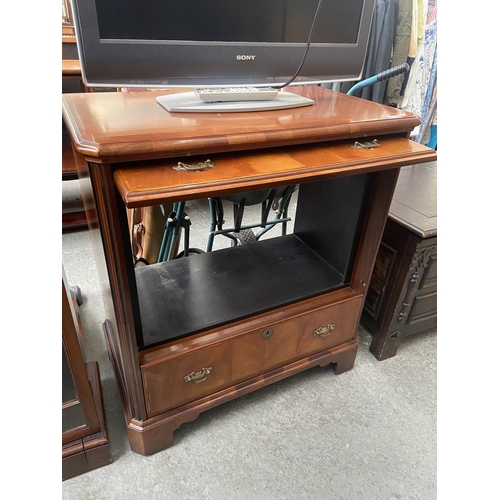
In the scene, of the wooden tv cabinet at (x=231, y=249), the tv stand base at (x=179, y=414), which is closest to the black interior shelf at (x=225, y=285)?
the wooden tv cabinet at (x=231, y=249)

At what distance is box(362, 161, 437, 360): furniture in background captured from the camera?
1194mm

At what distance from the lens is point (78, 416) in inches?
37.0

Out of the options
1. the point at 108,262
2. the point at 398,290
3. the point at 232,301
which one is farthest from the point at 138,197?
the point at 398,290

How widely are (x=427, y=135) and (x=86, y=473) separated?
8.95 ft

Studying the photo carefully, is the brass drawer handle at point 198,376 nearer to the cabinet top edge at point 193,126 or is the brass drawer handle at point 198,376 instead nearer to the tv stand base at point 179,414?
the tv stand base at point 179,414

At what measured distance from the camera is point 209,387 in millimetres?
1068

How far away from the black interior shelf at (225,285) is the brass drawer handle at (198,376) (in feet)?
0.39

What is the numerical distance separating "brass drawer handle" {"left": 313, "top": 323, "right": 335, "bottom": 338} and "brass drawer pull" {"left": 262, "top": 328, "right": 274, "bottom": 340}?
177mm

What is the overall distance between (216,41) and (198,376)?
85 cm

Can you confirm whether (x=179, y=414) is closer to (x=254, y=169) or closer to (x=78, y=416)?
(x=78, y=416)

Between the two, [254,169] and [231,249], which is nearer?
[254,169]

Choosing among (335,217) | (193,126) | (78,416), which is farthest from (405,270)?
(78,416)

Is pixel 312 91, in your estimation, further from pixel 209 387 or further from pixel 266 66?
pixel 209 387

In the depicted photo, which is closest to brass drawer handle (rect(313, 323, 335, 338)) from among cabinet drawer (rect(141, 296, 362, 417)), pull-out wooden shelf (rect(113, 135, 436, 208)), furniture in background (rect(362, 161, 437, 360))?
cabinet drawer (rect(141, 296, 362, 417))
